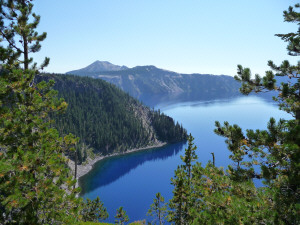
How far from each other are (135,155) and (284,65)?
515ft

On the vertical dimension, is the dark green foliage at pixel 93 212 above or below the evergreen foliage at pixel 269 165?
below

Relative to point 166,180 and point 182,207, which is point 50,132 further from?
point 166,180

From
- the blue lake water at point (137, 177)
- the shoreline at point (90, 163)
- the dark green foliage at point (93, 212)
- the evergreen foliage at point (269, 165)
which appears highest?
the evergreen foliage at point (269, 165)

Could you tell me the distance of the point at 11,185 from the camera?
9.54 m

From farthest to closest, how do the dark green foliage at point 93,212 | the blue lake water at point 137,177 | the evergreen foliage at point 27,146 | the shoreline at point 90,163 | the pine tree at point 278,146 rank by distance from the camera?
the shoreline at point 90,163, the blue lake water at point 137,177, the dark green foliage at point 93,212, the evergreen foliage at point 27,146, the pine tree at point 278,146

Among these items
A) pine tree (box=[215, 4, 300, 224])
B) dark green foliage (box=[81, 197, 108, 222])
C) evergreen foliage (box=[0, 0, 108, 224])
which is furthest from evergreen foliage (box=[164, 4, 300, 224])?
dark green foliage (box=[81, 197, 108, 222])

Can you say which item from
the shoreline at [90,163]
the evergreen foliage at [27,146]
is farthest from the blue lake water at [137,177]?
the evergreen foliage at [27,146]

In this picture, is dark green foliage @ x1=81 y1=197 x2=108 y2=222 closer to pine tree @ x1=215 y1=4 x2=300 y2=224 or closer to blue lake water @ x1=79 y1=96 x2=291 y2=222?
blue lake water @ x1=79 y1=96 x2=291 y2=222

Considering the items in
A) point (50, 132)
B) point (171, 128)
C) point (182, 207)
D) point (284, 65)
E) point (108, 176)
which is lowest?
point (108, 176)

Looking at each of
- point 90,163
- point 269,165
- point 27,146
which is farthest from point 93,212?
point 90,163

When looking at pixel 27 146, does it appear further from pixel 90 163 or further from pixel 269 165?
pixel 90 163

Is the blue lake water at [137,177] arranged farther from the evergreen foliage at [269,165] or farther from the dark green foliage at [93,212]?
the evergreen foliage at [269,165]

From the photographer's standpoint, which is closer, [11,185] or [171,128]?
[11,185]

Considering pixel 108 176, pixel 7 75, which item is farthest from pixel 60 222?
pixel 108 176
